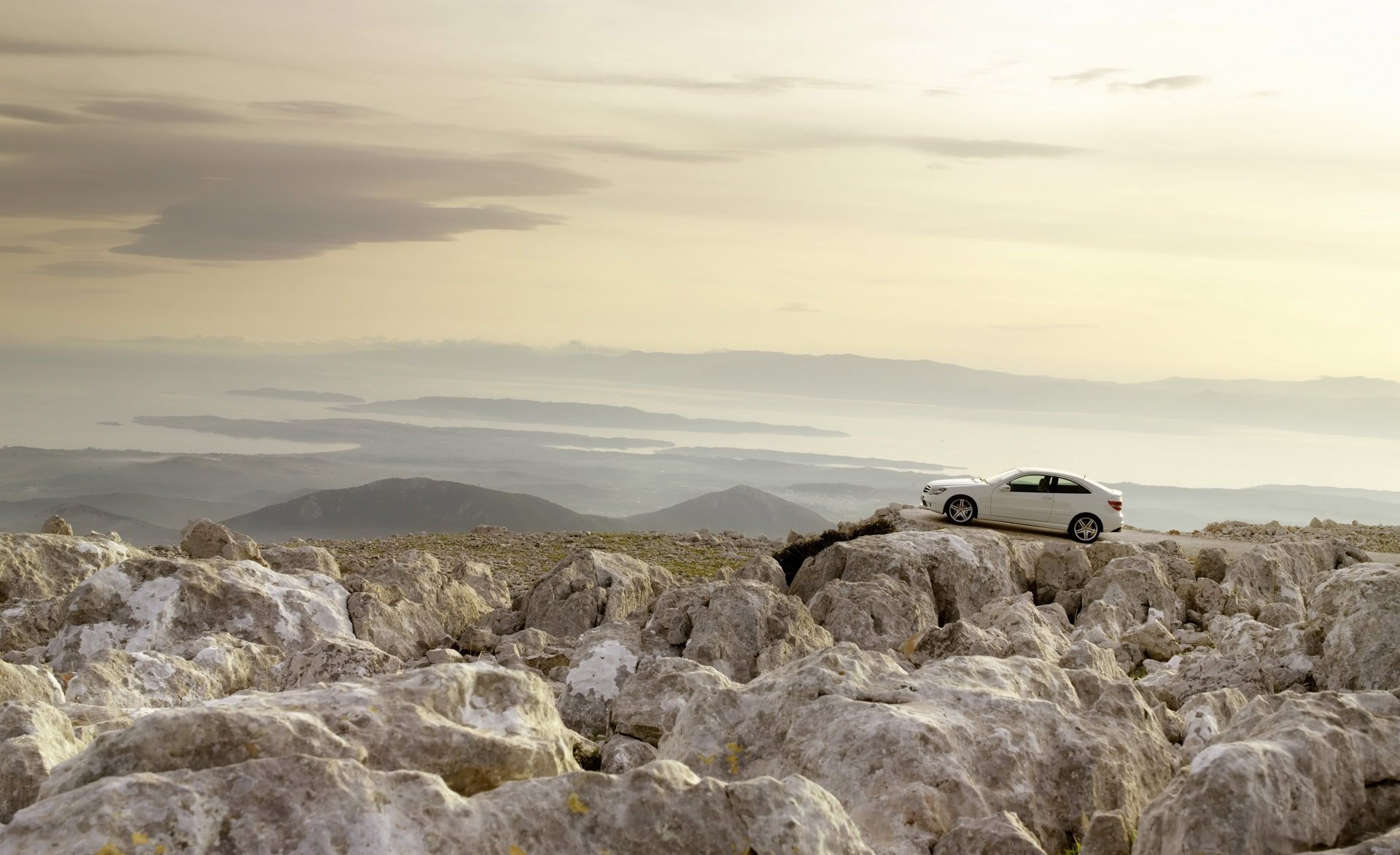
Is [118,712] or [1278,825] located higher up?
[1278,825]

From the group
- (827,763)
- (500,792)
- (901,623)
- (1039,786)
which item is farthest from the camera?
(901,623)

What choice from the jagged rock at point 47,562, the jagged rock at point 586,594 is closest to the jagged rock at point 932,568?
the jagged rock at point 586,594

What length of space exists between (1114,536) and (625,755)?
2622cm

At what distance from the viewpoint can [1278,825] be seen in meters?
6.23

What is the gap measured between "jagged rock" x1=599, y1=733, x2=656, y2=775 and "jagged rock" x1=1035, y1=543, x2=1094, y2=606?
54.2 feet

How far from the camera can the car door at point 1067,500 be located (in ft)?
98.1

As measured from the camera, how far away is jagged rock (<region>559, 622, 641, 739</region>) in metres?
12.3

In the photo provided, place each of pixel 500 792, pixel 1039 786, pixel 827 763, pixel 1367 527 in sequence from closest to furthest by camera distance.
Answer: pixel 500 792, pixel 827 763, pixel 1039 786, pixel 1367 527

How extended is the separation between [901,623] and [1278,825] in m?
11.9

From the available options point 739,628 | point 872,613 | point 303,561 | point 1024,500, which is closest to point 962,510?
point 1024,500

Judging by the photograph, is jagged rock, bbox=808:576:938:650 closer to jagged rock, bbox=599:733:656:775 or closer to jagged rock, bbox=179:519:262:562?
jagged rock, bbox=599:733:656:775

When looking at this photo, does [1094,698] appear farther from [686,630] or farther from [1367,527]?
[1367,527]

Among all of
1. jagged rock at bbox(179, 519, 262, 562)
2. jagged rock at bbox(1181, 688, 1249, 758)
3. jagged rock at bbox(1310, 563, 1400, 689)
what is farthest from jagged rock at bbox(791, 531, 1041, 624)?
jagged rock at bbox(179, 519, 262, 562)

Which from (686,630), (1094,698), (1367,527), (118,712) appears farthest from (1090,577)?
(1367,527)
